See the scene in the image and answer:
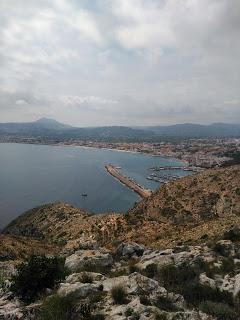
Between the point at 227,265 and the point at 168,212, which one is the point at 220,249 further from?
the point at 168,212

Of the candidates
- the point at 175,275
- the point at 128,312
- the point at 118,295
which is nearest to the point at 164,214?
the point at 175,275

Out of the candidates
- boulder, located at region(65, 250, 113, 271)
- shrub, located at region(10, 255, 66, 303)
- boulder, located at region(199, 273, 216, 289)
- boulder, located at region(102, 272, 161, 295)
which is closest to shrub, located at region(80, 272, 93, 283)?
boulder, located at region(102, 272, 161, 295)

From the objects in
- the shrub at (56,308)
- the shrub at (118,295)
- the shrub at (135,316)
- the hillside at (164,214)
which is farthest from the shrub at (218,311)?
the hillside at (164,214)

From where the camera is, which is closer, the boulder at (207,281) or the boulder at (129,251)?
the boulder at (207,281)

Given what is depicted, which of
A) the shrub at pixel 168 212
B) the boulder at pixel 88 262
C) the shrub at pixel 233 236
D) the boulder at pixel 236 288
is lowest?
the shrub at pixel 168 212

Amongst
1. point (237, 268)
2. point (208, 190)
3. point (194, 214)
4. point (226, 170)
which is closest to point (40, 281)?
point (237, 268)

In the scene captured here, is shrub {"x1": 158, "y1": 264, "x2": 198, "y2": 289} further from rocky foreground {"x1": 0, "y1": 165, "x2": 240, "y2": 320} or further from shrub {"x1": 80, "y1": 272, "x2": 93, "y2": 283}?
shrub {"x1": 80, "y1": 272, "x2": 93, "y2": 283}

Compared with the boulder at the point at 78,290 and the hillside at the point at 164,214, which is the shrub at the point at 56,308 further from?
the hillside at the point at 164,214
